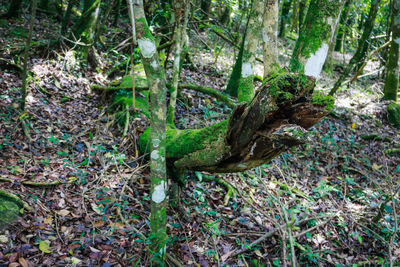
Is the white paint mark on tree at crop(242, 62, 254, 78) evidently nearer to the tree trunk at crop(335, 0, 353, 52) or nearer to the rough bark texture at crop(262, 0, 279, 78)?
the rough bark texture at crop(262, 0, 279, 78)

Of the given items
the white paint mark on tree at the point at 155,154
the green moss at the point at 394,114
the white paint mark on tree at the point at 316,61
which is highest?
the white paint mark on tree at the point at 316,61

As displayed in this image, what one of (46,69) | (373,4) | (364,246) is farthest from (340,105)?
(46,69)

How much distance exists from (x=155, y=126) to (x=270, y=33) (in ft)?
8.68

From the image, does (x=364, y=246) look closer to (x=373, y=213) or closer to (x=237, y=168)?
(x=373, y=213)

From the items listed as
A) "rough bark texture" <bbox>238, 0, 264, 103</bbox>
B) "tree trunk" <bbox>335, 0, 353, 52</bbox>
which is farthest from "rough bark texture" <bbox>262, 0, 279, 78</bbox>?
"tree trunk" <bbox>335, 0, 353, 52</bbox>

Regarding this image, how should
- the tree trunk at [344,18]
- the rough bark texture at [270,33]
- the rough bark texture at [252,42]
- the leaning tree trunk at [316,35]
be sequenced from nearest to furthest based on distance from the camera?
the leaning tree trunk at [316,35] → the rough bark texture at [270,33] → the rough bark texture at [252,42] → the tree trunk at [344,18]

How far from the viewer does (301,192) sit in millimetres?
5512

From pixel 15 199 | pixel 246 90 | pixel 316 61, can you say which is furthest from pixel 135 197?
pixel 316 61

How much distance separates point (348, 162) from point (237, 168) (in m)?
5.05

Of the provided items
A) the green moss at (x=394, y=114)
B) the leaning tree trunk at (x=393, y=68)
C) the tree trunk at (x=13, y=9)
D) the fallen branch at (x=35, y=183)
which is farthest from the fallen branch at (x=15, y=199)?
the leaning tree trunk at (x=393, y=68)

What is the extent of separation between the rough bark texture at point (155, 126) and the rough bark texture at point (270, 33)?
227 centimetres

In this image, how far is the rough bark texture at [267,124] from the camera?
237 centimetres

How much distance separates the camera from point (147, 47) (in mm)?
2750

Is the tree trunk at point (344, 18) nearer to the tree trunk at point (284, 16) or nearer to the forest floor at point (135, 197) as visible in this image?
the tree trunk at point (284, 16)
